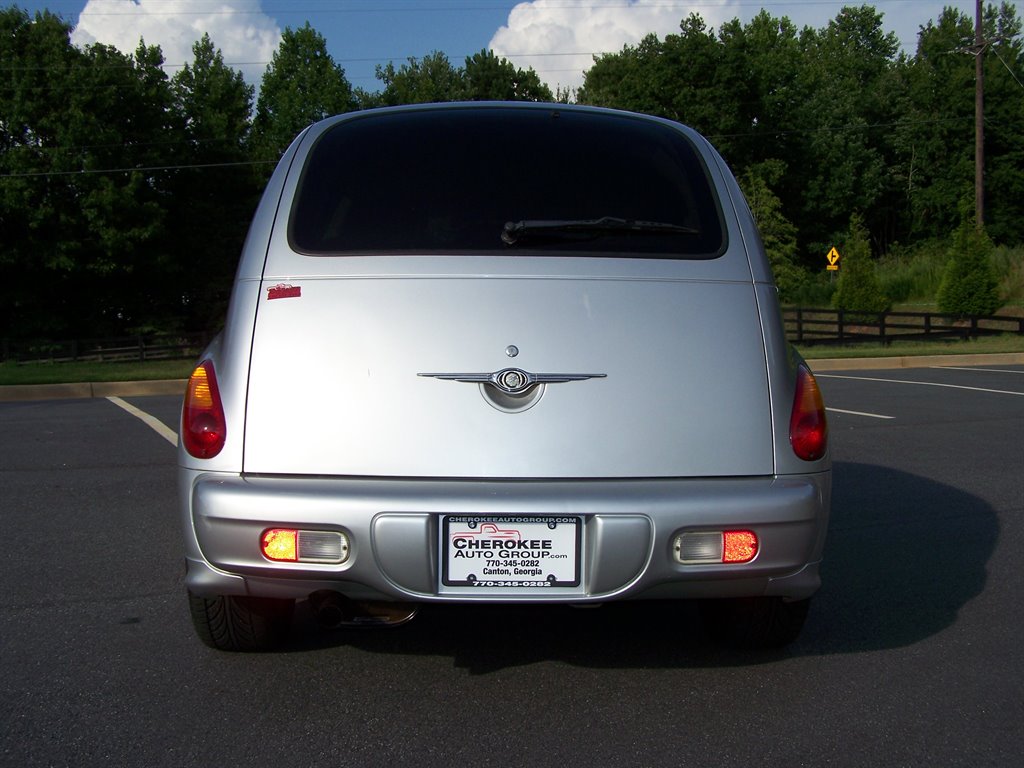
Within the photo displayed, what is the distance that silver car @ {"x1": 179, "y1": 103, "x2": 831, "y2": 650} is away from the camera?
300cm

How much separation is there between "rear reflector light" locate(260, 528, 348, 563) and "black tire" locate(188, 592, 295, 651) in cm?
52

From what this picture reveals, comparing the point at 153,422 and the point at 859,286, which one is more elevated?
the point at 859,286

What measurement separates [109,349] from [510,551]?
35542mm

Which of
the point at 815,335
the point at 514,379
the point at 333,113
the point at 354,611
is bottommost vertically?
the point at 815,335

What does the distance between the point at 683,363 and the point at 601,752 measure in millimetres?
1072

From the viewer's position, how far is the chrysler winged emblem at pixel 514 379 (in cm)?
307

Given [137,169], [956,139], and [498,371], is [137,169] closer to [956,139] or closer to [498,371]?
[498,371]

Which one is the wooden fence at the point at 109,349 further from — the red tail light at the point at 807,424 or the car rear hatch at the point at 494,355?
the red tail light at the point at 807,424

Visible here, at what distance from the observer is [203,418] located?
3.21 metres

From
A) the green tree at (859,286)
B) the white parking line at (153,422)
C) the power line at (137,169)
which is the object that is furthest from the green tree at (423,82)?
the white parking line at (153,422)

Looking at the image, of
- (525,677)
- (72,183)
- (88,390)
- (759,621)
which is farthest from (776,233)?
(525,677)

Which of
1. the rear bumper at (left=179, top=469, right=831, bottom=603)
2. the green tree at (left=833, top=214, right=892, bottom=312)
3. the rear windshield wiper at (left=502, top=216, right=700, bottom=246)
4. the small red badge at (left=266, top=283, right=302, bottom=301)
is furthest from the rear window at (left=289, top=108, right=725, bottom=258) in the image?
the green tree at (left=833, top=214, right=892, bottom=312)

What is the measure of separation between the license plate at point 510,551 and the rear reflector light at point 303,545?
11.2 inches

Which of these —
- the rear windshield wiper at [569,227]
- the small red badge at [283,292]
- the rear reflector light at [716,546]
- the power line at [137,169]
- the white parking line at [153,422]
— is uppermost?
the power line at [137,169]
